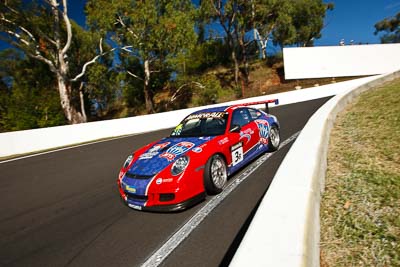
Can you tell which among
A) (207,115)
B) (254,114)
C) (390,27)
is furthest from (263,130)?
(390,27)

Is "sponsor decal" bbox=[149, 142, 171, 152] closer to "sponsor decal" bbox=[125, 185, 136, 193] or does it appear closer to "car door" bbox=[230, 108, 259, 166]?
"sponsor decal" bbox=[125, 185, 136, 193]

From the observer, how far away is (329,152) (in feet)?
13.5

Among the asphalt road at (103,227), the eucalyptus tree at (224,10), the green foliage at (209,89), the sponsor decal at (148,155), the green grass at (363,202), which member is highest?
the eucalyptus tree at (224,10)

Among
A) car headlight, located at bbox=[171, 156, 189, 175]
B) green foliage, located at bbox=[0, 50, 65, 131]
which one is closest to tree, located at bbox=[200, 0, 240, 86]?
green foliage, located at bbox=[0, 50, 65, 131]

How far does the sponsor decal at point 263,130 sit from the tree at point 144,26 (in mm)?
21844

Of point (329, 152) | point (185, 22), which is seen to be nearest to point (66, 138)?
point (329, 152)

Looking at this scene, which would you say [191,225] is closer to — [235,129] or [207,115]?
[235,129]

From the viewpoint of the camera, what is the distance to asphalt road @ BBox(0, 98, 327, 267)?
8.76 feet

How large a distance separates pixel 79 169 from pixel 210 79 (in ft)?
79.1

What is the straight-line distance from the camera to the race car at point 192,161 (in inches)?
130

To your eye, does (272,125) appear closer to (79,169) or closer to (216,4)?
(79,169)

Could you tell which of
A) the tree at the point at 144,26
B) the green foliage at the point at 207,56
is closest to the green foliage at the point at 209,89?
the tree at the point at 144,26

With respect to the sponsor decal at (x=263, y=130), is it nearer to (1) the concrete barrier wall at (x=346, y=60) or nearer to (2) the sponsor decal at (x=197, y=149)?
(2) the sponsor decal at (x=197, y=149)

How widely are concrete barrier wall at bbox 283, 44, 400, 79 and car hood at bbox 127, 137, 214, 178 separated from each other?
26.6m
